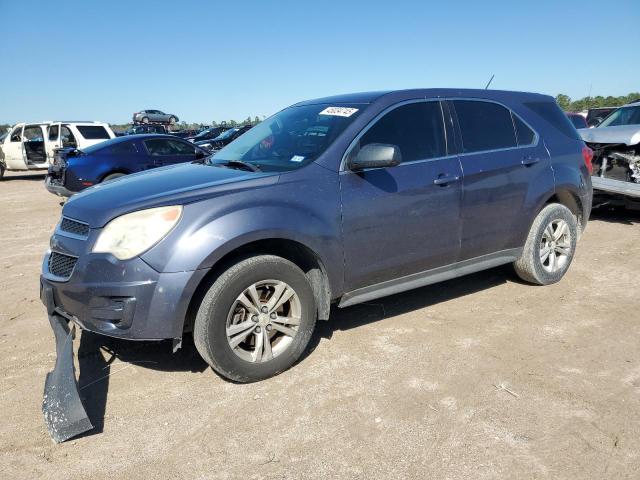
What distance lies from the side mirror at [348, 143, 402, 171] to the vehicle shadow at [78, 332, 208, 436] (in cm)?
177

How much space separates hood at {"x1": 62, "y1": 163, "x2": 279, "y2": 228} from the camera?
9.84 feet

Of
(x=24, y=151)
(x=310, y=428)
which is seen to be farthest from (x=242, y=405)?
(x=24, y=151)

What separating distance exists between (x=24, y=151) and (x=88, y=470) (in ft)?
56.1

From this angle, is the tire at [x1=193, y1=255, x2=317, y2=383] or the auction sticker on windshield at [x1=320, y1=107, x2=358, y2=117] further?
the auction sticker on windshield at [x1=320, y1=107, x2=358, y2=117]

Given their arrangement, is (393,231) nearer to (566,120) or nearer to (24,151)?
(566,120)

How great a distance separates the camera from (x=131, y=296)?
2.84 meters

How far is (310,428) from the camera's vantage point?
9.02 feet

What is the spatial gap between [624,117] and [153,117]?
32.6 metres

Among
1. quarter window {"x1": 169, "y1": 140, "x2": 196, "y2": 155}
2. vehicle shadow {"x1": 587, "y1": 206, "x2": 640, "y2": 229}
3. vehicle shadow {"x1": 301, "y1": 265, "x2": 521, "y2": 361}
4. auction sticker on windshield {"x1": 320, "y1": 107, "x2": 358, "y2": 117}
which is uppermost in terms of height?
auction sticker on windshield {"x1": 320, "y1": 107, "x2": 358, "y2": 117}

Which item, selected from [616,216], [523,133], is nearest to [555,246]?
[523,133]

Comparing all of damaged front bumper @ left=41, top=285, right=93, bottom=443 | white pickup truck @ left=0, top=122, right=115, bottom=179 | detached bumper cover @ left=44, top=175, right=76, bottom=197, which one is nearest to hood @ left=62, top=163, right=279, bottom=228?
damaged front bumper @ left=41, top=285, right=93, bottom=443

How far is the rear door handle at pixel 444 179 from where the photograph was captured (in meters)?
3.85

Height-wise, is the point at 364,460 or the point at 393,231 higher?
the point at 393,231

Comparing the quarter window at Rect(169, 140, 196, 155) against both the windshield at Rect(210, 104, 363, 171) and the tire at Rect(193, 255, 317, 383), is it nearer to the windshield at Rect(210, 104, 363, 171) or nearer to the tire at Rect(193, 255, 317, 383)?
the windshield at Rect(210, 104, 363, 171)
